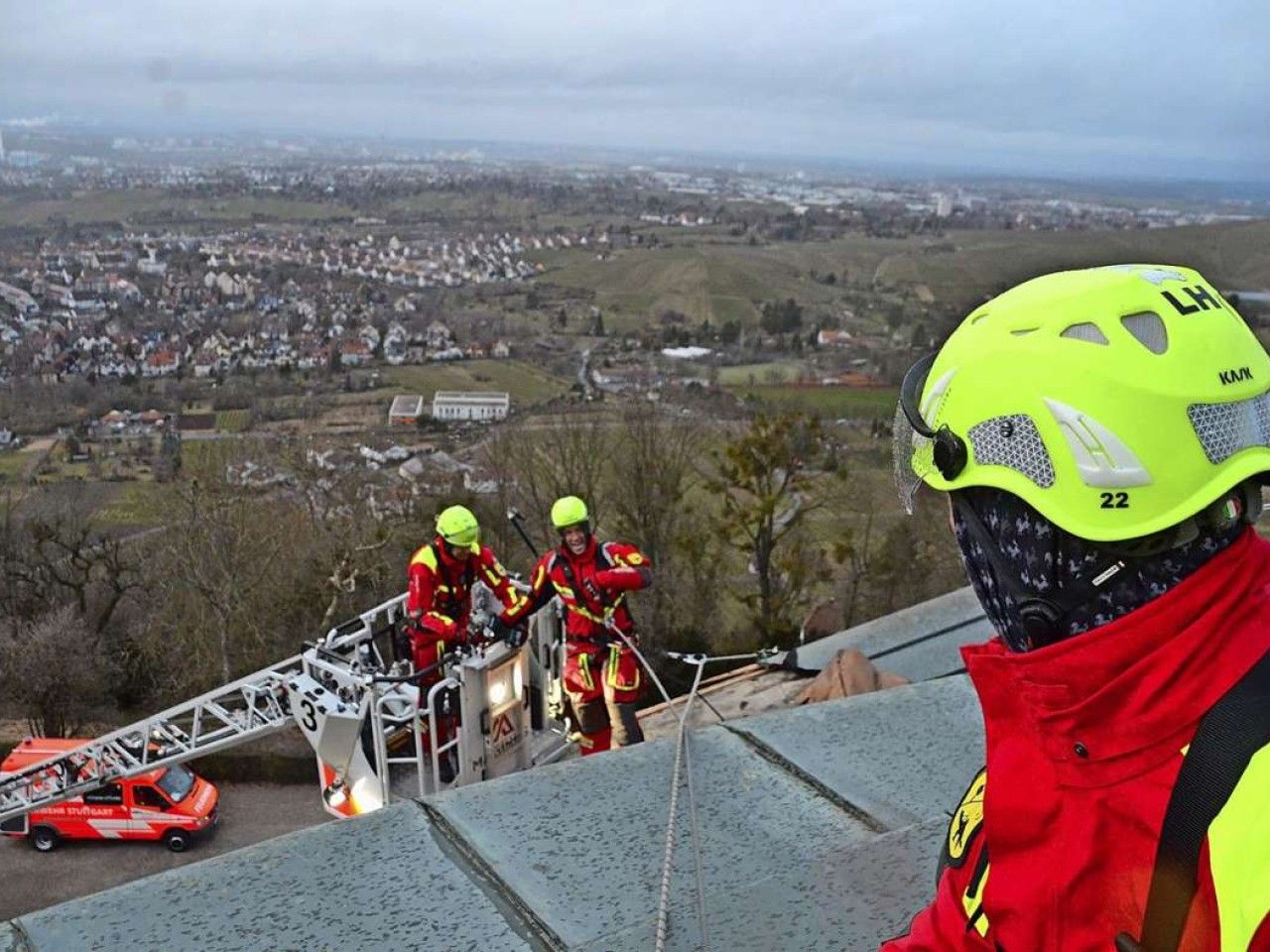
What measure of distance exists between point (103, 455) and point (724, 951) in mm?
38284

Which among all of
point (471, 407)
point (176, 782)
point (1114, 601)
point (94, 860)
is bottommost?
point (94, 860)

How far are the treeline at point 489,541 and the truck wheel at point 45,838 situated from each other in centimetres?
724

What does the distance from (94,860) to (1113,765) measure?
1706 cm

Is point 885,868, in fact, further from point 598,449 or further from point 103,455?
point 103,455

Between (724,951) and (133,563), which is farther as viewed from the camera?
(133,563)

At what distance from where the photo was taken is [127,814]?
48.8 ft

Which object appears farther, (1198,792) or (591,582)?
(591,582)

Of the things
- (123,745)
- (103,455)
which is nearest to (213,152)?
(103,455)

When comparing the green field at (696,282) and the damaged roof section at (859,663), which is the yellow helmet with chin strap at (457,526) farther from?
the green field at (696,282)

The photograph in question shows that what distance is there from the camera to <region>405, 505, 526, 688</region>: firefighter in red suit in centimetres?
892

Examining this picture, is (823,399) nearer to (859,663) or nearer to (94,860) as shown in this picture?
(94,860)

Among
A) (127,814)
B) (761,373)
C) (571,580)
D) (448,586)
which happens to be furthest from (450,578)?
(761,373)

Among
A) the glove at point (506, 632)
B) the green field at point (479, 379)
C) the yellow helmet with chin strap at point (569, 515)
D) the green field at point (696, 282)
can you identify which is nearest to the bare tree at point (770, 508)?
the green field at point (479, 379)

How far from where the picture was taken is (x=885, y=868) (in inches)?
107
